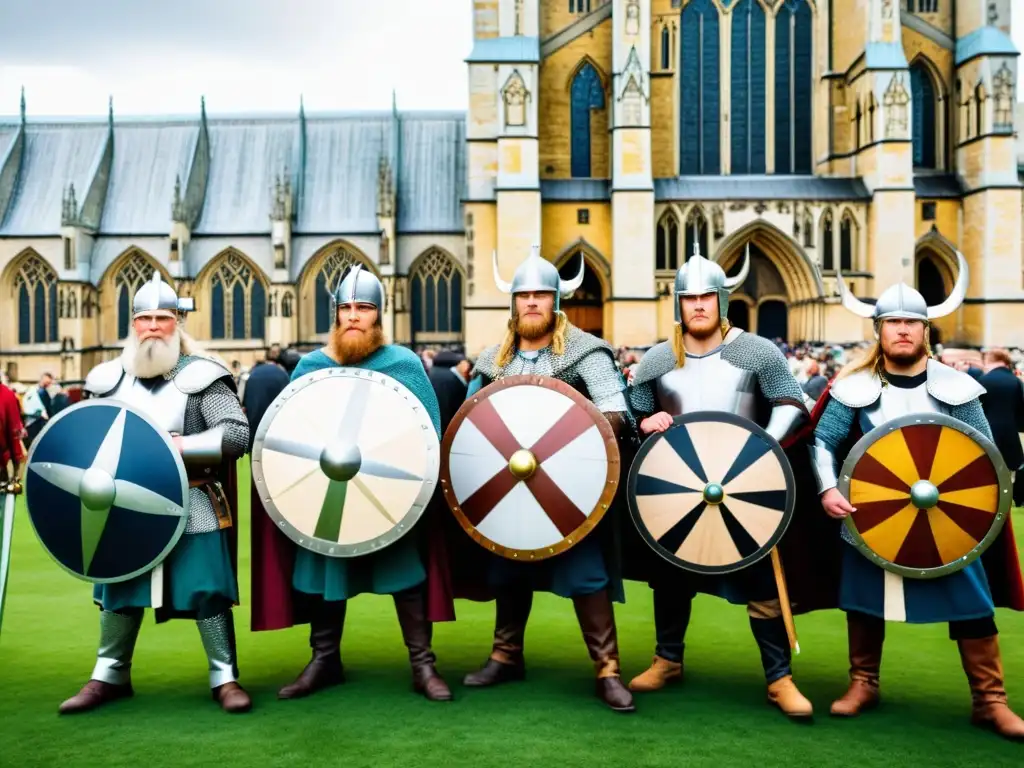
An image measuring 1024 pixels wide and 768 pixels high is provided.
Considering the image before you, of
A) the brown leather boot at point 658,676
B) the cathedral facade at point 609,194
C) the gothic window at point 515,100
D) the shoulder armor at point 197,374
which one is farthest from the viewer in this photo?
the cathedral facade at point 609,194

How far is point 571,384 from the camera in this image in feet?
14.8

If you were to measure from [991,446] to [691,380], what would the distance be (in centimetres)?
125

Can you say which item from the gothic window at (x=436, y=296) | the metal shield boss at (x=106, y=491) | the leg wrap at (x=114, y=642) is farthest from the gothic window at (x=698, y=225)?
the metal shield boss at (x=106, y=491)

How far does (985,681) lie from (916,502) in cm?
83

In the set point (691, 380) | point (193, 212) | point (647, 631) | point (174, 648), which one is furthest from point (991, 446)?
point (193, 212)

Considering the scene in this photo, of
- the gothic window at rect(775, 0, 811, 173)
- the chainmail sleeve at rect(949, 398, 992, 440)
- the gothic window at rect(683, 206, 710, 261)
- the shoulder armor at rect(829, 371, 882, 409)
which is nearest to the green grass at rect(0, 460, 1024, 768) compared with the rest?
the chainmail sleeve at rect(949, 398, 992, 440)

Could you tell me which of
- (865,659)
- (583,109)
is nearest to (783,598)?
(865,659)

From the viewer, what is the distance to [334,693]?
460cm

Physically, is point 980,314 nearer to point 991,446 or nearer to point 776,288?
point 776,288

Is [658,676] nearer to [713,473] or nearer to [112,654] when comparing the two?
[713,473]

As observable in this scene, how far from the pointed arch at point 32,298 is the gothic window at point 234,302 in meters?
5.09

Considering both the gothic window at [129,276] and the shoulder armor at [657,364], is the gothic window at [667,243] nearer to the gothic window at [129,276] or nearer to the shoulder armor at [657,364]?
the gothic window at [129,276]

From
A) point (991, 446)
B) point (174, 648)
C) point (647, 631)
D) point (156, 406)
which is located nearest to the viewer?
point (991, 446)

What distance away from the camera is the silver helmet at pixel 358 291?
4.47m
